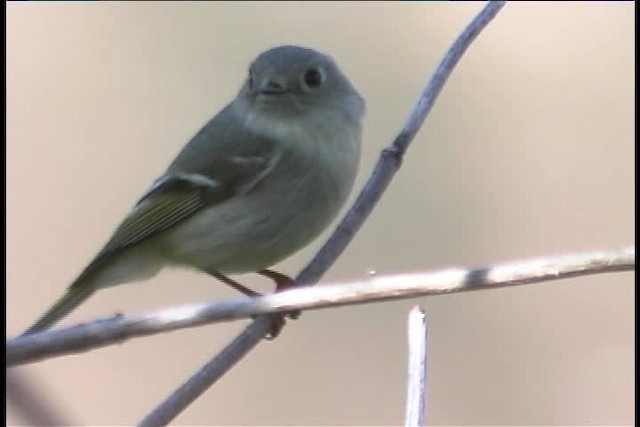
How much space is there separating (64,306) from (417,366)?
0.61 metres

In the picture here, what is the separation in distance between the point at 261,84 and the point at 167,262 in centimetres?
24

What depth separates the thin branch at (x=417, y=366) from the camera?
0.49 m

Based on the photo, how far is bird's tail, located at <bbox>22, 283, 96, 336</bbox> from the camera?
993mm

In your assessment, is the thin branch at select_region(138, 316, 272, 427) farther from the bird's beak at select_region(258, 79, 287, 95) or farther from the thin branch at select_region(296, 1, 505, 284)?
the bird's beak at select_region(258, 79, 287, 95)

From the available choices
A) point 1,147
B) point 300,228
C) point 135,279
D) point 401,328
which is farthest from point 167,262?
→ point 401,328

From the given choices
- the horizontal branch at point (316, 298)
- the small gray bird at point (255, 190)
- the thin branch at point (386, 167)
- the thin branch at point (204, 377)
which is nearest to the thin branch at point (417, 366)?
the horizontal branch at point (316, 298)

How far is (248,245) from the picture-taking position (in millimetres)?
994

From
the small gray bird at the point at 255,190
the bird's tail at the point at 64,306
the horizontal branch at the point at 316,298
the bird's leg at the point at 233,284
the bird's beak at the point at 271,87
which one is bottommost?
the horizontal branch at the point at 316,298

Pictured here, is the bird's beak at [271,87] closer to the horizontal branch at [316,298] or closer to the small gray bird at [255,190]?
the small gray bird at [255,190]

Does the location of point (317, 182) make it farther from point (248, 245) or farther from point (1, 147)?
point (1, 147)

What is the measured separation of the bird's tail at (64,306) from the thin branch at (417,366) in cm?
59

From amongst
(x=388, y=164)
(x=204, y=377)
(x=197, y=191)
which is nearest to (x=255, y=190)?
(x=197, y=191)

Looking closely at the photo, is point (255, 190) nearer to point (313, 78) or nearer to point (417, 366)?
point (313, 78)

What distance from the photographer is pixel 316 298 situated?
437mm
